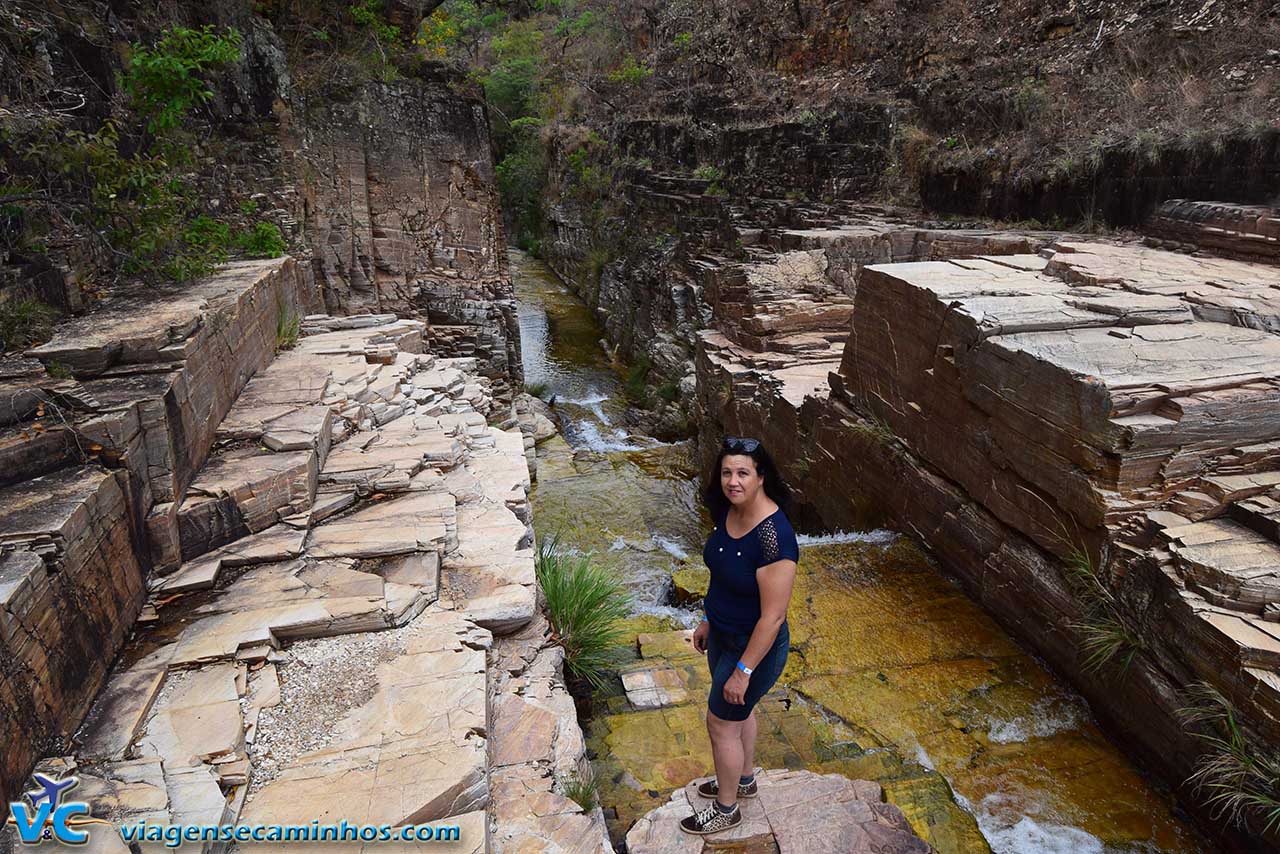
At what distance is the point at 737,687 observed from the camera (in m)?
2.50

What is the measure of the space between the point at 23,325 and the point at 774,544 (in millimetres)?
4652

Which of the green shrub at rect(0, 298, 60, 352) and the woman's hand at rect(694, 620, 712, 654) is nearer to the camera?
the woman's hand at rect(694, 620, 712, 654)

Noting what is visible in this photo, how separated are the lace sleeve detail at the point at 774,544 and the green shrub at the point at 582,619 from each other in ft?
5.22

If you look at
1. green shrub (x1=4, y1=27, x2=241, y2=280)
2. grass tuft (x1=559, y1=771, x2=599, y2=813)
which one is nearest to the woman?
grass tuft (x1=559, y1=771, x2=599, y2=813)

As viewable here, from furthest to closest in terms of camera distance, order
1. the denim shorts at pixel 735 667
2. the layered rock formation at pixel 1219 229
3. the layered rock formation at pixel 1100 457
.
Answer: the layered rock formation at pixel 1219 229, the layered rock formation at pixel 1100 457, the denim shorts at pixel 735 667

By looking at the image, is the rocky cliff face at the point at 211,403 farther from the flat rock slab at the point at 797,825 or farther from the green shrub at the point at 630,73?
the green shrub at the point at 630,73

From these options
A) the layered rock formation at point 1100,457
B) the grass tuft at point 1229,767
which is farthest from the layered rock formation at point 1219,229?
the grass tuft at point 1229,767

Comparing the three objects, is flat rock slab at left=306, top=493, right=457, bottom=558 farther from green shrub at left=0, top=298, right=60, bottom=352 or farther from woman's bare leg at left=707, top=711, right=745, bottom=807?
green shrub at left=0, top=298, right=60, bottom=352

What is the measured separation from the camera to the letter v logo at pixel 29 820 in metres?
2.16

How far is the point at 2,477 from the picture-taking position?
298 cm

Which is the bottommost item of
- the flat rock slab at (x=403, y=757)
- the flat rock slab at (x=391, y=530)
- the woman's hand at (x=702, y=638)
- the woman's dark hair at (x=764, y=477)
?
the flat rock slab at (x=403, y=757)

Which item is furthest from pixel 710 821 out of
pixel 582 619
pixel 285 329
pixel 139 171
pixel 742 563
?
pixel 285 329

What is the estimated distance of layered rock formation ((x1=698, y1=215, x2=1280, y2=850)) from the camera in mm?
3211

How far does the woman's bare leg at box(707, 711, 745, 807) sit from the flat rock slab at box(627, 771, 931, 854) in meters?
0.14
